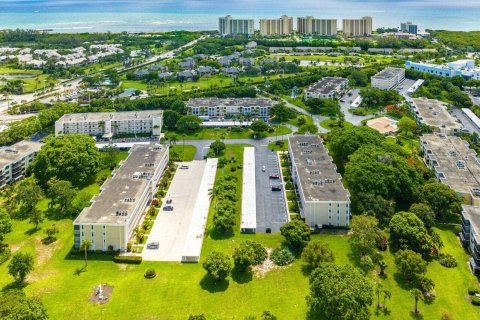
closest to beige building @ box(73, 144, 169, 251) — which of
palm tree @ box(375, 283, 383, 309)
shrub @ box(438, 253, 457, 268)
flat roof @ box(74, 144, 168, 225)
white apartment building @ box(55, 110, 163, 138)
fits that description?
flat roof @ box(74, 144, 168, 225)

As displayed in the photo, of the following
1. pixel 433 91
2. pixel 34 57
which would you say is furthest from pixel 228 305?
pixel 34 57

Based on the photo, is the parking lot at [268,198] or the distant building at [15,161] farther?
the distant building at [15,161]

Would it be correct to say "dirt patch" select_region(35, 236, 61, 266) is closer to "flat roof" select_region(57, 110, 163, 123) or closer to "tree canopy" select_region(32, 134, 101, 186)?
"tree canopy" select_region(32, 134, 101, 186)

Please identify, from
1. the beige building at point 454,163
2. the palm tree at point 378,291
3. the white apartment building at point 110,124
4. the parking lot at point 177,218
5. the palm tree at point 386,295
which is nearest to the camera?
the palm tree at point 386,295

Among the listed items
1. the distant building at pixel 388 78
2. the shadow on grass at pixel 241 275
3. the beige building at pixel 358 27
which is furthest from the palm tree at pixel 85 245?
the beige building at pixel 358 27

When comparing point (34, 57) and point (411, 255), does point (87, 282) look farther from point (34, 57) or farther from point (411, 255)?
point (34, 57)

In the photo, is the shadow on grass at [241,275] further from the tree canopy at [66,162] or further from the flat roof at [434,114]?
the flat roof at [434,114]
